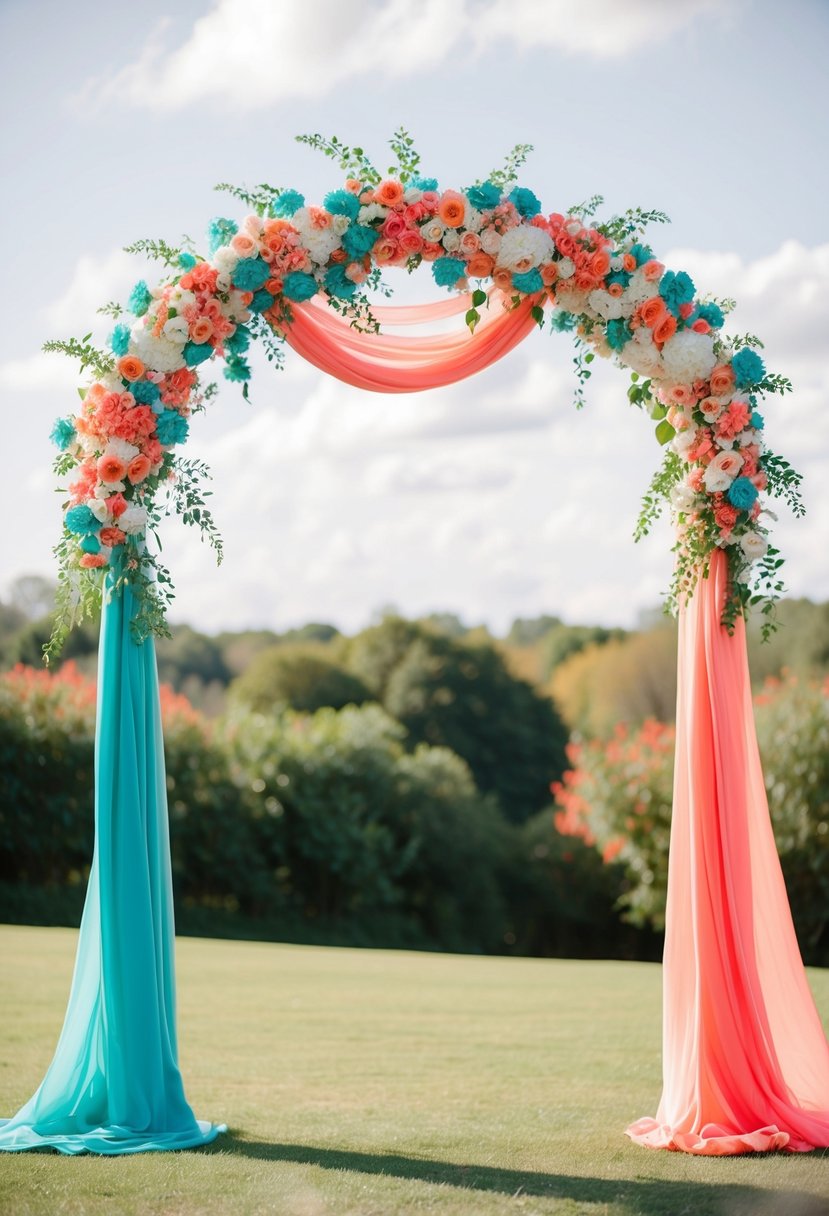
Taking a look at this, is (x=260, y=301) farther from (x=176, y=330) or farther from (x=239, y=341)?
(x=176, y=330)

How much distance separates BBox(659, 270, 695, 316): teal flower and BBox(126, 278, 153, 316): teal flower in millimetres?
2083

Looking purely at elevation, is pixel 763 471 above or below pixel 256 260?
below

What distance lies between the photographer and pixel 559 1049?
656 centimetres

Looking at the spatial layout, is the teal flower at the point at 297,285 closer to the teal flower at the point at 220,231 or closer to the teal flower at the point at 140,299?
the teal flower at the point at 220,231

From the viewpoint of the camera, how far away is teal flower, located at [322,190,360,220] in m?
4.82

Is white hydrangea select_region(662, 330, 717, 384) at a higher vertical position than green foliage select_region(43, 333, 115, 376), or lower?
higher

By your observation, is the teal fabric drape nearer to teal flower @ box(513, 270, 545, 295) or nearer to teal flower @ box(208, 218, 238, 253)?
teal flower @ box(208, 218, 238, 253)

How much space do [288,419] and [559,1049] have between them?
65.8 feet

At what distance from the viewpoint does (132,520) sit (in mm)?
4629

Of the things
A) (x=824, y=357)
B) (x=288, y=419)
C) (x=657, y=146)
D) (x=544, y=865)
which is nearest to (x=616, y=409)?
(x=824, y=357)

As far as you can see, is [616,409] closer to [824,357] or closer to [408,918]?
[824,357]

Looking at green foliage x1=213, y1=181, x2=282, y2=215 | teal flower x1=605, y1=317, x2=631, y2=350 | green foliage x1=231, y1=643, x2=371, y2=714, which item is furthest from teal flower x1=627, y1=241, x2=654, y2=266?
green foliage x1=231, y1=643, x2=371, y2=714

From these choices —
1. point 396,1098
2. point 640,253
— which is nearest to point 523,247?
point 640,253

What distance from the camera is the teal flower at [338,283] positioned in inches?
193
